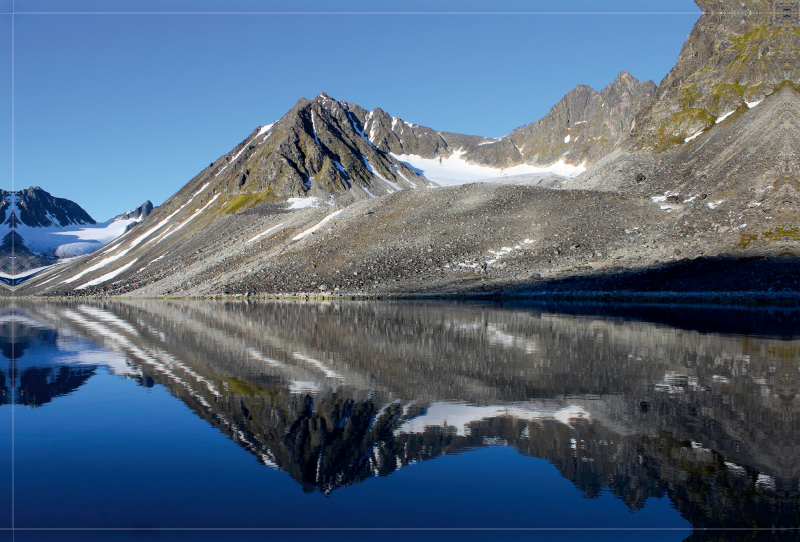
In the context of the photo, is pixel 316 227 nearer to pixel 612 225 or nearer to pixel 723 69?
pixel 612 225

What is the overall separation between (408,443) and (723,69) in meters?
107

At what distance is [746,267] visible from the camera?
51.3 metres

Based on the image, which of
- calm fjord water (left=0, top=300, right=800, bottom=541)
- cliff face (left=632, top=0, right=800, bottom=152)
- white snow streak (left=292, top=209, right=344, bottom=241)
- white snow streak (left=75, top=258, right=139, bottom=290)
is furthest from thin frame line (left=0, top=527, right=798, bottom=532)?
white snow streak (left=75, top=258, right=139, bottom=290)

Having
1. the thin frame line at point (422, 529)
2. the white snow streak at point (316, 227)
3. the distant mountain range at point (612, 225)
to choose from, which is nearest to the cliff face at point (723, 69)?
the distant mountain range at point (612, 225)

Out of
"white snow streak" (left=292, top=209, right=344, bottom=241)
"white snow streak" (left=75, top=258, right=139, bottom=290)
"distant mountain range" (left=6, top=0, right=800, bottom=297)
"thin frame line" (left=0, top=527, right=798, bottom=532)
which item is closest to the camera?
"thin frame line" (left=0, top=527, right=798, bottom=532)

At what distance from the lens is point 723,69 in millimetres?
95125

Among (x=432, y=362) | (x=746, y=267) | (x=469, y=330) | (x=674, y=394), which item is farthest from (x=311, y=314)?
(x=746, y=267)

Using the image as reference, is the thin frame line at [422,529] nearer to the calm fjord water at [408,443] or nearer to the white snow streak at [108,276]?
the calm fjord water at [408,443]

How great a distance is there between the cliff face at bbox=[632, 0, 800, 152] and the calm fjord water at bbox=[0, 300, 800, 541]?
263ft

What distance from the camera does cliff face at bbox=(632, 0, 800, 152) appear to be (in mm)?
86875

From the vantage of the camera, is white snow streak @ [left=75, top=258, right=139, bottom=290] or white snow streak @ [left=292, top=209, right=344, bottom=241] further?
white snow streak @ [left=75, top=258, right=139, bottom=290]

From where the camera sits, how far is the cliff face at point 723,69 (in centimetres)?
8688

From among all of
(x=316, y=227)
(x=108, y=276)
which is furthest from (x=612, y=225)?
(x=108, y=276)

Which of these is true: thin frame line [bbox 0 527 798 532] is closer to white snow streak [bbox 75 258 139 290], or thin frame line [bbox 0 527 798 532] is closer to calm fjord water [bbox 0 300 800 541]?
calm fjord water [bbox 0 300 800 541]
